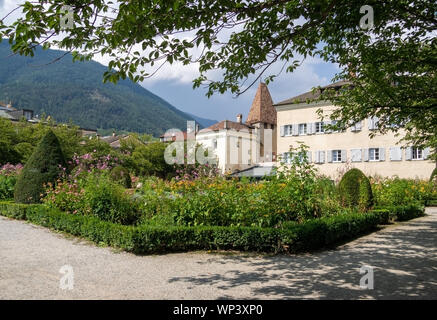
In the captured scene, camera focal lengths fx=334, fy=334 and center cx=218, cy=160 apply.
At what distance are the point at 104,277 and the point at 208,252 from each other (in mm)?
2285

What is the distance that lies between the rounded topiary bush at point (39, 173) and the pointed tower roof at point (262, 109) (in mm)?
39848

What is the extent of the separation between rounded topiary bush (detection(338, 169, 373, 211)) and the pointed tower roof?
3856cm

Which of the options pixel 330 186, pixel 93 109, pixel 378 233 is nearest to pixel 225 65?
pixel 378 233

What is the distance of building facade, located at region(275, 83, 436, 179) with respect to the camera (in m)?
29.2

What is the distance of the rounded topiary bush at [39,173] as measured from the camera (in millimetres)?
12125

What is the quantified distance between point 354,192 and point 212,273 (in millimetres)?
8399

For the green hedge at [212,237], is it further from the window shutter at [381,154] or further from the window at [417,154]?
the window shutter at [381,154]

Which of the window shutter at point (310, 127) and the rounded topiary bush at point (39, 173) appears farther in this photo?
the window shutter at point (310, 127)

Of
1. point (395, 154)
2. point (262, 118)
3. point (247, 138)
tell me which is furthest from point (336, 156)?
point (262, 118)

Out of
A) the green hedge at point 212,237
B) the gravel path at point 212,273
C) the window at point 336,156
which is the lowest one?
the gravel path at point 212,273

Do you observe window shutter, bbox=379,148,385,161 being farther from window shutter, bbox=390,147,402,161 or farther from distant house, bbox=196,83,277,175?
distant house, bbox=196,83,277,175

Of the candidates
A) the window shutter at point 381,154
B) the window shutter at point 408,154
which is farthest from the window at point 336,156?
the window shutter at point 408,154

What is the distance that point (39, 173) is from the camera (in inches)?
479
